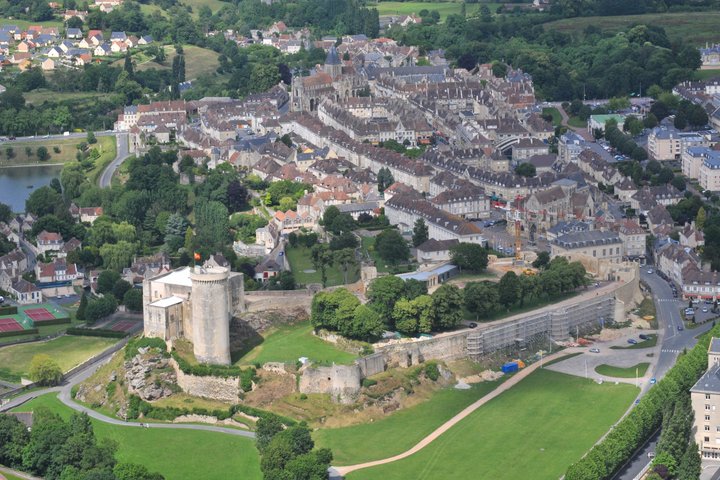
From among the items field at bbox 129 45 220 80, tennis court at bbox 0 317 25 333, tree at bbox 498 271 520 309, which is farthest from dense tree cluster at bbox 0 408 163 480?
field at bbox 129 45 220 80

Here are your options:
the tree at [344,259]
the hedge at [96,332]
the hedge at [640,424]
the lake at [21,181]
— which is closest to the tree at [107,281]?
the hedge at [96,332]

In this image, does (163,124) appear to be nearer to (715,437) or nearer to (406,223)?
(406,223)

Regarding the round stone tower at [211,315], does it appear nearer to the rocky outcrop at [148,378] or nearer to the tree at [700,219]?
the rocky outcrop at [148,378]

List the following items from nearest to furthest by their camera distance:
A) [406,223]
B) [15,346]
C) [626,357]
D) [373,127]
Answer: [626,357] < [15,346] < [406,223] < [373,127]

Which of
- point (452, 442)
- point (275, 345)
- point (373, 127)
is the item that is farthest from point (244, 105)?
point (452, 442)

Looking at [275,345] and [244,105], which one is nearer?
[275,345]

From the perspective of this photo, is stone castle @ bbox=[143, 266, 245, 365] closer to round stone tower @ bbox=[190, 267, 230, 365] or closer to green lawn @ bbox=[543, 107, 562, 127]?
round stone tower @ bbox=[190, 267, 230, 365]
